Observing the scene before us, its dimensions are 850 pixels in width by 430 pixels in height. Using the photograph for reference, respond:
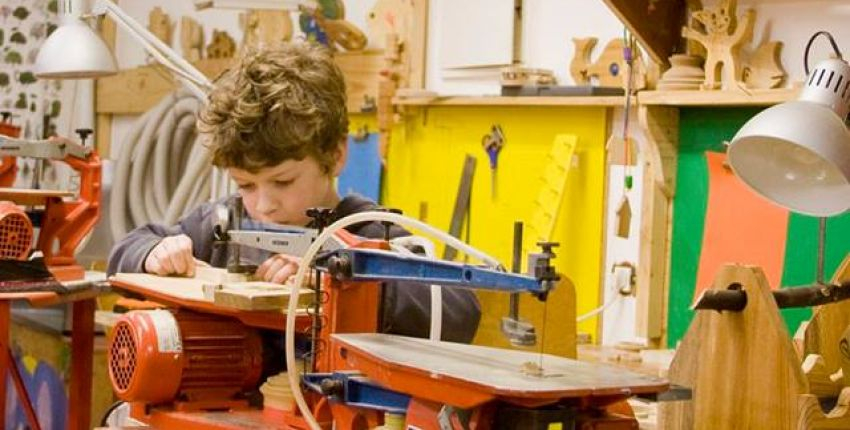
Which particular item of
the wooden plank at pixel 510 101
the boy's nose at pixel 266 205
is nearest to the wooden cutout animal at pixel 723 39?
the wooden plank at pixel 510 101

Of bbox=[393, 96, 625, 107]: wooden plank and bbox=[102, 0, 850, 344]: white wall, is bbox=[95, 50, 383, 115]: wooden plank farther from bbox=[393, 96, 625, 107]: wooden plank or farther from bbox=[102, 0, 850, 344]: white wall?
bbox=[393, 96, 625, 107]: wooden plank

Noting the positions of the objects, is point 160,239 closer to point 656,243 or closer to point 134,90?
point 656,243

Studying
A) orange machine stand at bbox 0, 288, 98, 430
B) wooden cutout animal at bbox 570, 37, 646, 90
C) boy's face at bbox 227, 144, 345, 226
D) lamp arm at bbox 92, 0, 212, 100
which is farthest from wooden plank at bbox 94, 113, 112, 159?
boy's face at bbox 227, 144, 345, 226

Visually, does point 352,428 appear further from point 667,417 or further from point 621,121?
point 621,121

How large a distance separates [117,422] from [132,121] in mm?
3661

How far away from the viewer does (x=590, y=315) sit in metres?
3.69

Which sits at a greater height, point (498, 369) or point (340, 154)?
point (340, 154)

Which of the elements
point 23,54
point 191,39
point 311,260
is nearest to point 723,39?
point 311,260

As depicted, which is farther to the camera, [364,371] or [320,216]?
[320,216]

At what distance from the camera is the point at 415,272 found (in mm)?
1840

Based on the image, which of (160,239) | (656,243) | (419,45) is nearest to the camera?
(160,239)

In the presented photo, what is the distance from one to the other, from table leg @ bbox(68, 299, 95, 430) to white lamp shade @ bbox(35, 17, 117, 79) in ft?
2.28

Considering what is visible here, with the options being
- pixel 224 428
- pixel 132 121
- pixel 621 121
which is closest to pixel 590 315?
pixel 621 121

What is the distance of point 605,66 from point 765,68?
0.56 metres
